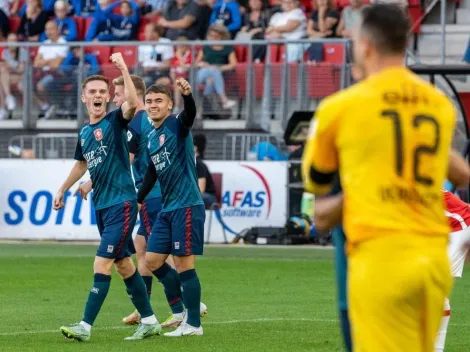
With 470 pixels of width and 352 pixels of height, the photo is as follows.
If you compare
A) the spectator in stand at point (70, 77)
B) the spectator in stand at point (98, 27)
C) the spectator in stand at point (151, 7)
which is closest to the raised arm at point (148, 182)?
the spectator in stand at point (70, 77)

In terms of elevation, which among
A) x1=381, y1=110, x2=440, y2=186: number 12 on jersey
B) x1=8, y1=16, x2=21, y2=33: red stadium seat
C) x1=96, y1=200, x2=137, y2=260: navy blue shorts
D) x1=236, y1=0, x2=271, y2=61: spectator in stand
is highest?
x1=381, y1=110, x2=440, y2=186: number 12 on jersey

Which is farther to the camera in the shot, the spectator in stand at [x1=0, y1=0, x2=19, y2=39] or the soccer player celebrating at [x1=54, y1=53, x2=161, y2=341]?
the spectator in stand at [x1=0, y1=0, x2=19, y2=39]

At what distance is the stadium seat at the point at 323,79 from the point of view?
2220 centimetres

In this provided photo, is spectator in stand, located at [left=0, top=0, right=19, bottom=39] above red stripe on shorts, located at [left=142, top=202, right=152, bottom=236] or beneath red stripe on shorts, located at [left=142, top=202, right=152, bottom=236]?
above

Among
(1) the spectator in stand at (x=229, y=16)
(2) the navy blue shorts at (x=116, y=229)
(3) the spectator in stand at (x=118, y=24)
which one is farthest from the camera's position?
(3) the spectator in stand at (x=118, y=24)

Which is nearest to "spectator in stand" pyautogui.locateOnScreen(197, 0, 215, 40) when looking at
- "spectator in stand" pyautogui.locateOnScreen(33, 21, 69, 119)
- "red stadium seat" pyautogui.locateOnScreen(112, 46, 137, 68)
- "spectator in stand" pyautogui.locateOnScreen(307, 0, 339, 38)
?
"red stadium seat" pyautogui.locateOnScreen(112, 46, 137, 68)

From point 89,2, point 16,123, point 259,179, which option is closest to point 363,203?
point 259,179

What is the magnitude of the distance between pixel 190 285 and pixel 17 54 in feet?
49.1

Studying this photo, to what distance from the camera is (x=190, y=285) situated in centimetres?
1041

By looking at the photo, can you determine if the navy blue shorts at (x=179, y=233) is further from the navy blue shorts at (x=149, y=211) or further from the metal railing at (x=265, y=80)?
the metal railing at (x=265, y=80)

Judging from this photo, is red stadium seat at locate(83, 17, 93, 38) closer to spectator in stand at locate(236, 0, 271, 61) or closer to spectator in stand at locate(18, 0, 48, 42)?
spectator in stand at locate(18, 0, 48, 42)

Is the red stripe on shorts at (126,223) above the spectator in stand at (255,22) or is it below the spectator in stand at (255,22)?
below

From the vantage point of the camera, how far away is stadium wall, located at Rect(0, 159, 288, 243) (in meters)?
21.8

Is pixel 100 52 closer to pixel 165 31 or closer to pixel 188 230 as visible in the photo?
pixel 165 31
